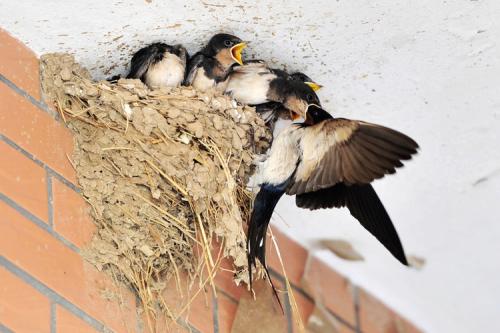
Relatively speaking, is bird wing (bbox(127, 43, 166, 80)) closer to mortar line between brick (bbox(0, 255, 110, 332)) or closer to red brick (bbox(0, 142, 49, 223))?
red brick (bbox(0, 142, 49, 223))

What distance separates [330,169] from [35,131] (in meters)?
0.69

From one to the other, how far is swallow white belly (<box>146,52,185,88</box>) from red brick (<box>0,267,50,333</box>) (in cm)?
71

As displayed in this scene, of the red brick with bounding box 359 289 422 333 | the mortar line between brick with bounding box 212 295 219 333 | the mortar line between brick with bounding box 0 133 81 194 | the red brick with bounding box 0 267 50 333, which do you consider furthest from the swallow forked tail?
the red brick with bounding box 359 289 422 333

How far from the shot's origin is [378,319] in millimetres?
3281

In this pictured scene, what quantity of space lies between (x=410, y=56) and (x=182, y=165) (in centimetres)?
62

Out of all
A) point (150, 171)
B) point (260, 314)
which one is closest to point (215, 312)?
point (260, 314)

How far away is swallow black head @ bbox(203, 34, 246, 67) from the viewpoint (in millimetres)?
2594

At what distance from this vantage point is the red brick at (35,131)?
7.61ft

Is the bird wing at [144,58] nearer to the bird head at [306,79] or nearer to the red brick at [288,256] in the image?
the bird head at [306,79]

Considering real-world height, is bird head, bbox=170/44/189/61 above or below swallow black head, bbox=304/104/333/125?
above

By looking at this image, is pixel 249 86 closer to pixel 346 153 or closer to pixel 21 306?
pixel 346 153

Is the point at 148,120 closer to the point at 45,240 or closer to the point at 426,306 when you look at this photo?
the point at 45,240


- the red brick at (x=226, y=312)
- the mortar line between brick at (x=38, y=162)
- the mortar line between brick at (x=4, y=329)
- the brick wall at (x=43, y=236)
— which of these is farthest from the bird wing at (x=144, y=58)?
the mortar line between brick at (x=4, y=329)

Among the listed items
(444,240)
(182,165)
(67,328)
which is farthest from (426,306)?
(67,328)
